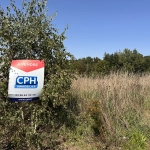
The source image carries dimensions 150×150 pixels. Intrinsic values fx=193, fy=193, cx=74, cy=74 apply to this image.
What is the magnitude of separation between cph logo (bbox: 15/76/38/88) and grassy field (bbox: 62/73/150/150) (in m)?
1.41

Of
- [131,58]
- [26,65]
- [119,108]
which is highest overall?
[131,58]

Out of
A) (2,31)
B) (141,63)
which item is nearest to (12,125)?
(2,31)

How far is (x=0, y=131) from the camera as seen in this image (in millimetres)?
3607

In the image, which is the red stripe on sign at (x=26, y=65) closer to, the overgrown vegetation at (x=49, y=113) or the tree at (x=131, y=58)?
the overgrown vegetation at (x=49, y=113)

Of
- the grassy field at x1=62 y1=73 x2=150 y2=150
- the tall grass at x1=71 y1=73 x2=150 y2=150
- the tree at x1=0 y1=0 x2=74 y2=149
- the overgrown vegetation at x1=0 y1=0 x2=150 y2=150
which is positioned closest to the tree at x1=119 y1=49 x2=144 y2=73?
the tall grass at x1=71 y1=73 x2=150 y2=150

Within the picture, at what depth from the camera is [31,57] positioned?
3.86 m

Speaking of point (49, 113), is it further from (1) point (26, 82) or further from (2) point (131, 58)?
(2) point (131, 58)

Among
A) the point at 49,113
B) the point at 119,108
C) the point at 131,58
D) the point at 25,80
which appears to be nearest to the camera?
the point at 25,80

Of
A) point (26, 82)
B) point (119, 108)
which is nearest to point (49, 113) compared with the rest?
point (26, 82)

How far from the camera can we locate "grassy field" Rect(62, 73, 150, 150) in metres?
4.05

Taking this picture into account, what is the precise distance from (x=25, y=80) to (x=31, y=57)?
53 centimetres

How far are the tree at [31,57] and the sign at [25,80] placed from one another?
146 millimetres

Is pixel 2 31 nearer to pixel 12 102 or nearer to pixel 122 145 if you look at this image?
pixel 12 102

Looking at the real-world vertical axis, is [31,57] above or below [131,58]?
below
